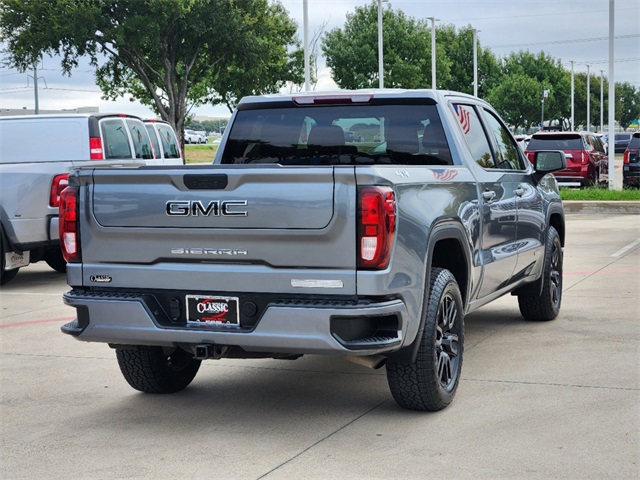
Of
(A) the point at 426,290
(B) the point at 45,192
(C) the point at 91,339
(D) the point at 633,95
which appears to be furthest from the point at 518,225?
(D) the point at 633,95

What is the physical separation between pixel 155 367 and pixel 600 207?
58.2 feet

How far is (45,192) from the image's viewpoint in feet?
40.7

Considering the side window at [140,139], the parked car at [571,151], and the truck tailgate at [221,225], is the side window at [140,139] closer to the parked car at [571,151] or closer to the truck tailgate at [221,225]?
the truck tailgate at [221,225]

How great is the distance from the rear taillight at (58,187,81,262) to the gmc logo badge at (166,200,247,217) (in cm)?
65

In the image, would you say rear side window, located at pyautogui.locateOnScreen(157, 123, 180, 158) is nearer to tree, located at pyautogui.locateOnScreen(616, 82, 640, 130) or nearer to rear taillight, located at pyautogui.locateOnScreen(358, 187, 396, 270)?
rear taillight, located at pyautogui.locateOnScreen(358, 187, 396, 270)

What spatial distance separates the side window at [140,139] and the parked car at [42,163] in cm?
6

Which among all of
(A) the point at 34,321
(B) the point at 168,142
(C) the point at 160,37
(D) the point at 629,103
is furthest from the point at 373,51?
(D) the point at 629,103

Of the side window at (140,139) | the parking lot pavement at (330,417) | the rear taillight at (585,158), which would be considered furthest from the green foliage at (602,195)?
the parking lot pavement at (330,417)

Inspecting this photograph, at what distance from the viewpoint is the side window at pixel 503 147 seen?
7914 millimetres

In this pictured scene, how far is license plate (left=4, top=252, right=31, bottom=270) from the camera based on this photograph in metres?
12.5

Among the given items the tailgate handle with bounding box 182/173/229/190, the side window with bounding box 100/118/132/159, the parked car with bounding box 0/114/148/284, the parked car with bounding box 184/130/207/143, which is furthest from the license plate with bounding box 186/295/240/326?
the parked car with bounding box 184/130/207/143

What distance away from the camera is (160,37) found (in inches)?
1580

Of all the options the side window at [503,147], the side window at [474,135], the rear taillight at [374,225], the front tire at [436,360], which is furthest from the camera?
the side window at [503,147]

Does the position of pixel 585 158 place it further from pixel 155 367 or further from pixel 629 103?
pixel 629 103
